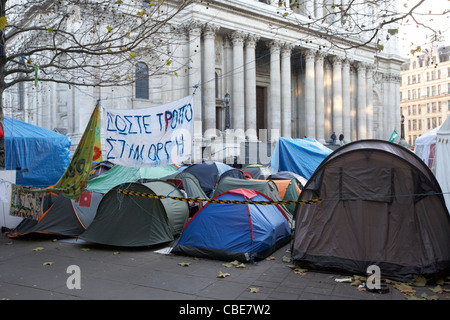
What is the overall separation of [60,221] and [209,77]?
20.8 metres

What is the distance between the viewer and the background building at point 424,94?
7506 centimetres

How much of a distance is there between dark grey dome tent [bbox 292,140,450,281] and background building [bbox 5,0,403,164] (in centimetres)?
1550

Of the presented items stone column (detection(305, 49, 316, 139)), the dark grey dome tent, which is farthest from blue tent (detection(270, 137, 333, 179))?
stone column (detection(305, 49, 316, 139))

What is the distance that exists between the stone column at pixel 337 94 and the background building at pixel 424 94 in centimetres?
4301

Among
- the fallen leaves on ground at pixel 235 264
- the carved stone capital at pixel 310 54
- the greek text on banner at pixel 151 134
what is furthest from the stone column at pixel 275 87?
the fallen leaves on ground at pixel 235 264

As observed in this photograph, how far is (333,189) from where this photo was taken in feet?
25.1

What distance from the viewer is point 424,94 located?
79125mm

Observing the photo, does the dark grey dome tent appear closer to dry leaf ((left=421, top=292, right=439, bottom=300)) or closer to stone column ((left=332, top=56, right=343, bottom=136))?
dry leaf ((left=421, top=292, right=439, bottom=300))

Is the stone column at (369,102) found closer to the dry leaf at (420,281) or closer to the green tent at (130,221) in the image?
the green tent at (130,221)

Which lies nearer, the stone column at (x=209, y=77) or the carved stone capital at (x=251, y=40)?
the stone column at (x=209, y=77)

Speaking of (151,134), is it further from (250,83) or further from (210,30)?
(250,83)

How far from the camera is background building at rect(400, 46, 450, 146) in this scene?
246ft

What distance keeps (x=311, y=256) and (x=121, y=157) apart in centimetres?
451
